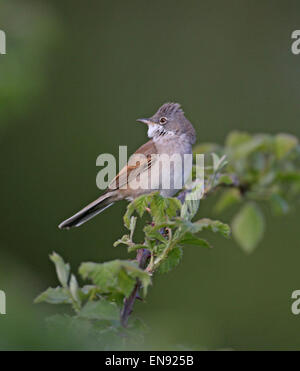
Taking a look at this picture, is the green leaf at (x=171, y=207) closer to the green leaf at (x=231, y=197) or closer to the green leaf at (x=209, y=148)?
the green leaf at (x=231, y=197)

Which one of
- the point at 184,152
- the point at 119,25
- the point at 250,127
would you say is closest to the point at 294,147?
the point at 184,152

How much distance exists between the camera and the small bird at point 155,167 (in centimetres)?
318

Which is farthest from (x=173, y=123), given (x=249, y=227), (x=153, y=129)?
(x=249, y=227)

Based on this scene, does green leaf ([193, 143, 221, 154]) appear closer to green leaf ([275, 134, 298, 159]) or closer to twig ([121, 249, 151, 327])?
green leaf ([275, 134, 298, 159])

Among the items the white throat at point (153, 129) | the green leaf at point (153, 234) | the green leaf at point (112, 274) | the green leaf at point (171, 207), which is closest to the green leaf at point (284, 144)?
the green leaf at point (171, 207)

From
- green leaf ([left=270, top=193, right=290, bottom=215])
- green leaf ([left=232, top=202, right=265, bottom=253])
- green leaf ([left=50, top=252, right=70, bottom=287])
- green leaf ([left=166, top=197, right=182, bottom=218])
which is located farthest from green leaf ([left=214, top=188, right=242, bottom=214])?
green leaf ([left=50, top=252, right=70, bottom=287])

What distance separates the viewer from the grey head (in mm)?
3625

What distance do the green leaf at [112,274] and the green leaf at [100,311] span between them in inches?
1.5

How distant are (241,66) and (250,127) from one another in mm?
1285

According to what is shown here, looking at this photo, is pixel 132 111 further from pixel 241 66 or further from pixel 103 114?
pixel 241 66

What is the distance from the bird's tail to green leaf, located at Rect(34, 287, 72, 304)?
1.59 meters

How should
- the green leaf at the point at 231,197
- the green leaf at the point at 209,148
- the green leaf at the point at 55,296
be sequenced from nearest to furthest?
the green leaf at the point at 55,296 < the green leaf at the point at 231,197 < the green leaf at the point at 209,148

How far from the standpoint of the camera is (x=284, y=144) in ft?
7.45

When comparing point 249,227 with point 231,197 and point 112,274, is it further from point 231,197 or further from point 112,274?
point 112,274
